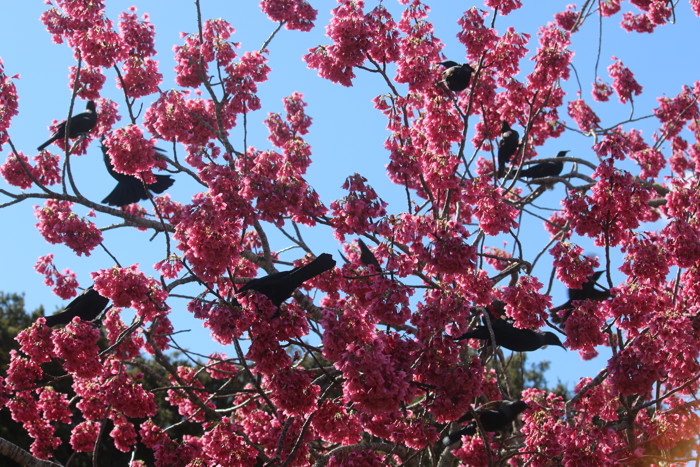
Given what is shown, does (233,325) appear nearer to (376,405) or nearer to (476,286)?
(376,405)

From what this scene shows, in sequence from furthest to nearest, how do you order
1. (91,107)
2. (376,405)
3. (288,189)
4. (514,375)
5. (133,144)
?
(514,375)
(91,107)
(133,144)
(288,189)
(376,405)

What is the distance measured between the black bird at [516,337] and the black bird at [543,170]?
2858 millimetres

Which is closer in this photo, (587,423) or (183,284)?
(587,423)

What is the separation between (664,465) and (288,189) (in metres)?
4.66

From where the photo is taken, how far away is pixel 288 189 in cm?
544

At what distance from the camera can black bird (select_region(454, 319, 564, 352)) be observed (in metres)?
5.34

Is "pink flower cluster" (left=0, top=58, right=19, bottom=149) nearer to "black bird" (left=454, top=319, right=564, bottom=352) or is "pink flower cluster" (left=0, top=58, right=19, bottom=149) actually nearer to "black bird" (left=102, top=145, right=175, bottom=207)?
"black bird" (left=102, top=145, right=175, bottom=207)

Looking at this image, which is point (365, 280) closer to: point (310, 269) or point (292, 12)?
point (310, 269)

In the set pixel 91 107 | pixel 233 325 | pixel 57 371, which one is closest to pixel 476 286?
pixel 233 325

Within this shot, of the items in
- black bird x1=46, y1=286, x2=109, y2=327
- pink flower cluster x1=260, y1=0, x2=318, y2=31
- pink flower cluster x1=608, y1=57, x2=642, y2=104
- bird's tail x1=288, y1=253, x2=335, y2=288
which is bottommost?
black bird x1=46, y1=286, x2=109, y2=327

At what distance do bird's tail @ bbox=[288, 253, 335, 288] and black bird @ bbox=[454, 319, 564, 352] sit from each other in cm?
124

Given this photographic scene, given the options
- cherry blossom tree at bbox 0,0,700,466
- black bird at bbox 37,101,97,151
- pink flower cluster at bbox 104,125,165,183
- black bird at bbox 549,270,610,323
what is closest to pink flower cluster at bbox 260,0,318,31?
cherry blossom tree at bbox 0,0,700,466

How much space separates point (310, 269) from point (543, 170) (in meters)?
4.00

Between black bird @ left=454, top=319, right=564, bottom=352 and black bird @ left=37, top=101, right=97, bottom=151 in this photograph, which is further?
black bird @ left=37, top=101, right=97, bottom=151
